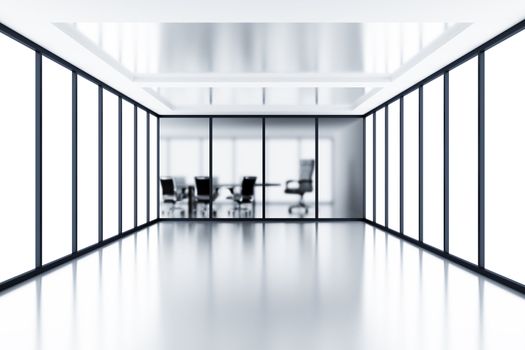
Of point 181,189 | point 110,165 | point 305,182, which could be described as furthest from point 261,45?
point 181,189

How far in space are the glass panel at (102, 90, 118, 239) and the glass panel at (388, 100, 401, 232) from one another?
5.33 metres

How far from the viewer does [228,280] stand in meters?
4.32

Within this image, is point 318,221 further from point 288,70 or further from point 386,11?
point 386,11

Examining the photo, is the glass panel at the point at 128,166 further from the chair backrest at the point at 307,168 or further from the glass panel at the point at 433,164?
the glass panel at the point at 433,164

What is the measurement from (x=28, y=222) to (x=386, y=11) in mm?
4391

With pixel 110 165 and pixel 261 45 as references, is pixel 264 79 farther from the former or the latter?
pixel 110 165

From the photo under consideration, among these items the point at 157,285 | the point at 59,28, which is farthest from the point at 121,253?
the point at 59,28

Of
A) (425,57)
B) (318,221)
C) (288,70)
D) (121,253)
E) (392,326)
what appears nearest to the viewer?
(392,326)

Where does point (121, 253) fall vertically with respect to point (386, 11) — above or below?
below

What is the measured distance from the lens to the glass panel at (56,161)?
4867mm

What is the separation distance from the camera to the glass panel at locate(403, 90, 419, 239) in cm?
681

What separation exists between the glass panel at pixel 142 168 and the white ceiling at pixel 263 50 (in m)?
0.44

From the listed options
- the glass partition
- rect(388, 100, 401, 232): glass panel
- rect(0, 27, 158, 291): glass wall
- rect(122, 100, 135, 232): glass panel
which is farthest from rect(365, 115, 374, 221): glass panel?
rect(0, 27, 158, 291): glass wall

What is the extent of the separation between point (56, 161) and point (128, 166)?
2781mm
